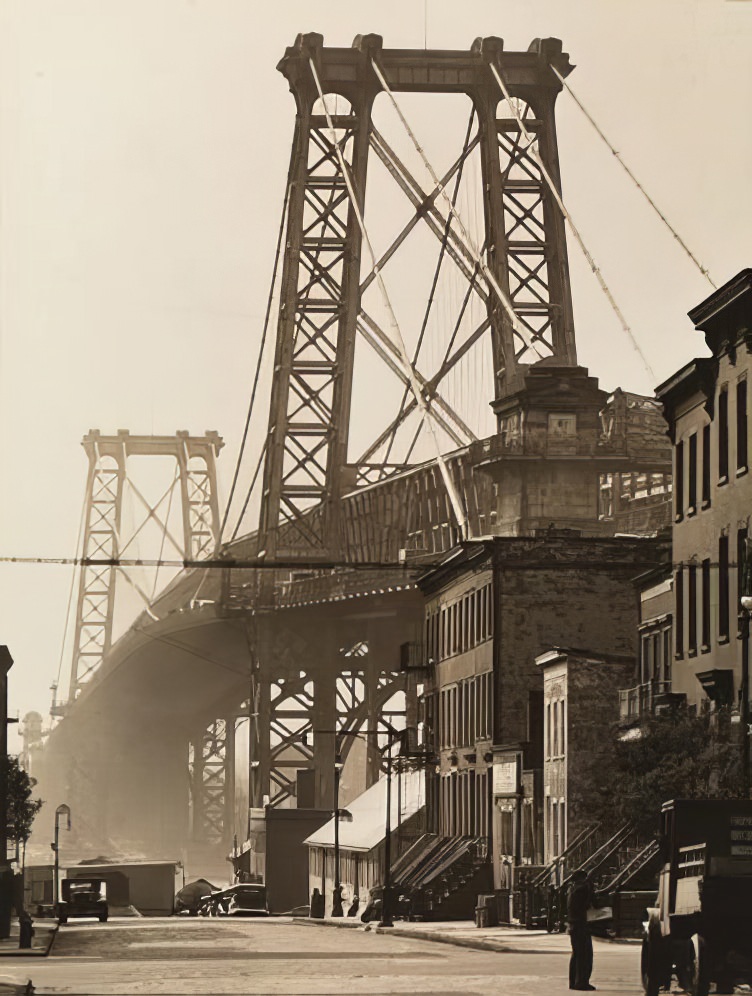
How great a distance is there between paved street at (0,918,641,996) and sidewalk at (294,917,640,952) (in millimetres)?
103

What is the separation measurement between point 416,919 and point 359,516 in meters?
30.7

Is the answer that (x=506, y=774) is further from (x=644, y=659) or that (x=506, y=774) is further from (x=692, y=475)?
(x=692, y=475)

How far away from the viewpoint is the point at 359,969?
38062 millimetres

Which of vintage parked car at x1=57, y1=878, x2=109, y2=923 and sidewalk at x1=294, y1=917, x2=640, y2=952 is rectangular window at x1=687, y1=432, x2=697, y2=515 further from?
vintage parked car at x1=57, y1=878, x2=109, y2=923

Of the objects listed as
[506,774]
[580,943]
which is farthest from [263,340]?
[580,943]

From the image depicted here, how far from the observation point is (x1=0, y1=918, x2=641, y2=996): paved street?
31.9 metres

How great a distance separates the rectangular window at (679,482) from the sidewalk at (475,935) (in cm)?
983

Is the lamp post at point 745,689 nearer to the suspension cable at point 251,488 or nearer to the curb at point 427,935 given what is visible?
the curb at point 427,935

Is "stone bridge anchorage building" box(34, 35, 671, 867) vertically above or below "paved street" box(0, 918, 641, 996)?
above

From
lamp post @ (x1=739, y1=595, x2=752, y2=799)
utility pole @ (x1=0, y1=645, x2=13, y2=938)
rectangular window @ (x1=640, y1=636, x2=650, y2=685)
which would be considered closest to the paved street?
lamp post @ (x1=739, y1=595, x2=752, y2=799)

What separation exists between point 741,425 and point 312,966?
1611 centimetres

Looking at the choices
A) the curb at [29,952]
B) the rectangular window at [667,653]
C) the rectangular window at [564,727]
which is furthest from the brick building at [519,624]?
the curb at [29,952]

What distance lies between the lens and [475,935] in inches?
2083

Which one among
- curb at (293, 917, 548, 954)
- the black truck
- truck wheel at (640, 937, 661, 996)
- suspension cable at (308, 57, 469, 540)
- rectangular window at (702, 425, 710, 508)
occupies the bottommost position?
curb at (293, 917, 548, 954)
